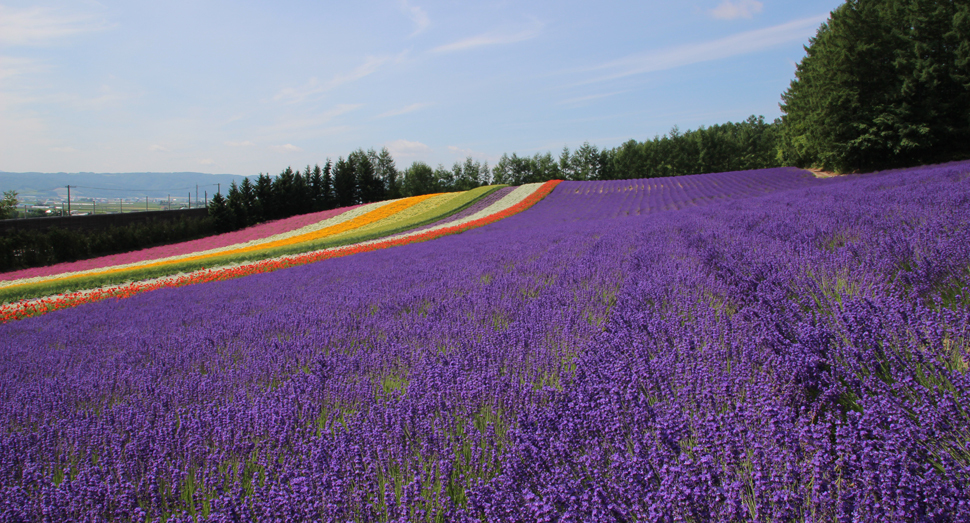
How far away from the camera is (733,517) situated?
3.75ft

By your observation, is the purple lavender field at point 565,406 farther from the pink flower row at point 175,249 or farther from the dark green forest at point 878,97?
the dark green forest at point 878,97

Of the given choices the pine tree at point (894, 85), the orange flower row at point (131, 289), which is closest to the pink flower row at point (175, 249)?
the orange flower row at point (131, 289)

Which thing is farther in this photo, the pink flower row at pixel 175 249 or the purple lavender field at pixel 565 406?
the pink flower row at pixel 175 249

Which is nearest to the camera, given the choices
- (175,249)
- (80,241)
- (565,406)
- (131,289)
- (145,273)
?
(565,406)

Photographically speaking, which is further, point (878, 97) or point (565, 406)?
point (878, 97)

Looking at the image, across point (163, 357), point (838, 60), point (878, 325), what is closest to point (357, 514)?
point (878, 325)

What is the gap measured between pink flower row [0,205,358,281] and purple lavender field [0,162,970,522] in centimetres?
2241

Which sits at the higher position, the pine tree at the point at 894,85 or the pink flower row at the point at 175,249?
the pine tree at the point at 894,85

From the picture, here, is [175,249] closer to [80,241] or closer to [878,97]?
[80,241]

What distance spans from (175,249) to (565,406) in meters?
29.9

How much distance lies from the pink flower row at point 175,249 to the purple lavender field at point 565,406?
882 inches

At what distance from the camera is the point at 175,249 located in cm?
2530

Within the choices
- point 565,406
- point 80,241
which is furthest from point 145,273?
point 565,406

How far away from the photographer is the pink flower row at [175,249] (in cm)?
2043
